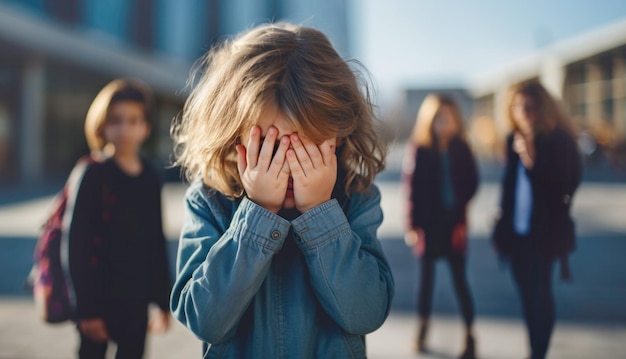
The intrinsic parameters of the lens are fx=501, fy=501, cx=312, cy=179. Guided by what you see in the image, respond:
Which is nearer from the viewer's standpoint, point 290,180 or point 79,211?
point 290,180

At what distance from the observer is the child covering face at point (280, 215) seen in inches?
48.4

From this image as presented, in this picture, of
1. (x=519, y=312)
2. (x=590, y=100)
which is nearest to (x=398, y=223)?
(x=519, y=312)

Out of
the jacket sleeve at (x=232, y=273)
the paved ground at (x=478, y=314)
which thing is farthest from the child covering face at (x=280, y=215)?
the paved ground at (x=478, y=314)

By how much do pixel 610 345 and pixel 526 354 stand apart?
2.07ft

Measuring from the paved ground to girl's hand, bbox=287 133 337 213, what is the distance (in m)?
2.46

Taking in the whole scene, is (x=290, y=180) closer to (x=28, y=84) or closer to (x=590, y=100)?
(x=28, y=84)

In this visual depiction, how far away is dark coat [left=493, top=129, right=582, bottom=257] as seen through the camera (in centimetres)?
285

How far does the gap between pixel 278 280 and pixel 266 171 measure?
1.01ft

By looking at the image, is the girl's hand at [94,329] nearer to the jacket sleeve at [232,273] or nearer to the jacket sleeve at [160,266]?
the jacket sleeve at [160,266]

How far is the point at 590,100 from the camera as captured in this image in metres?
26.2

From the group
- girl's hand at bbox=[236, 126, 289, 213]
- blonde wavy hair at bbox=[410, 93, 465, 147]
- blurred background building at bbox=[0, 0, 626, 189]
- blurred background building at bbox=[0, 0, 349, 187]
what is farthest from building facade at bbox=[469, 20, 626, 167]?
girl's hand at bbox=[236, 126, 289, 213]

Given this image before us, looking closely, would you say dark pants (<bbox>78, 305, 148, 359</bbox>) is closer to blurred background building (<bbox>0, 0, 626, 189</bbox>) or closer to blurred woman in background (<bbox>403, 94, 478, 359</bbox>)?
blurred woman in background (<bbox>403, 94, 478, 359</bbox>)

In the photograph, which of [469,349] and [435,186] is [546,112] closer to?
[435,186]

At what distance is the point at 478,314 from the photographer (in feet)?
14.0
